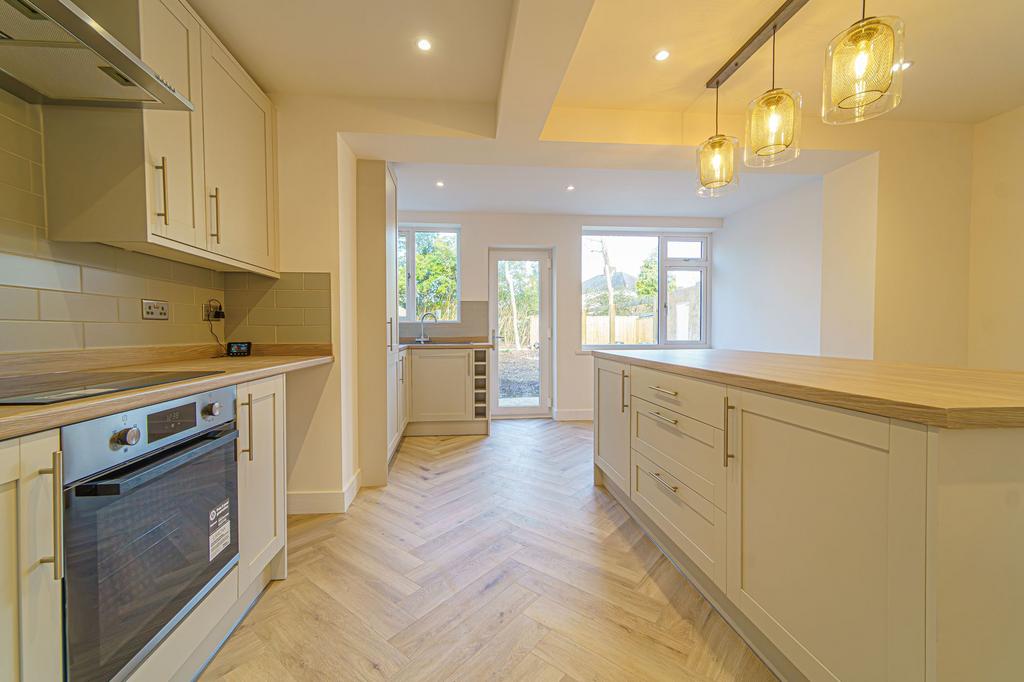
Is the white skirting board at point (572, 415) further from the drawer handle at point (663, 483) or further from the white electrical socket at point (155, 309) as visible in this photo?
the white electrical socket at point (155, 309)

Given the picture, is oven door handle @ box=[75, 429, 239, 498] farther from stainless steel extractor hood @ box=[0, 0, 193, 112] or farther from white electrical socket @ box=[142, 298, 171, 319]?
stainless steel extractor hood @ box=[0, 0, 193, 112]

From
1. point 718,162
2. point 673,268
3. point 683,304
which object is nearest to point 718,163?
point 718,162

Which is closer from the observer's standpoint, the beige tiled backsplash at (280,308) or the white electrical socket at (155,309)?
the white electrical socket at (155,309)

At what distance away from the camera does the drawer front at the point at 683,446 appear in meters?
1.33

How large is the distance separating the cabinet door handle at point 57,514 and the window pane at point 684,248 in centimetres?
529

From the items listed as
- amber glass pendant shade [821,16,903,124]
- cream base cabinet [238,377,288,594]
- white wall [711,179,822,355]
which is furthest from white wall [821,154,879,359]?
cream base cabinet [238,377,288,594]

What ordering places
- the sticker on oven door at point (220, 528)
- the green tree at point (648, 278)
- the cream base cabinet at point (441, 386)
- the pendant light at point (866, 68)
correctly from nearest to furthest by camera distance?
the sticker on oven door at point (220, 528), the pendant light at point (866, 68), the cream base cabinet at point (441, 386), the green tree at point (648, 278)

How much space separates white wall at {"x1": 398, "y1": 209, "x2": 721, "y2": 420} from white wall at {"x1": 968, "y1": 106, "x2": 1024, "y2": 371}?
9.28 ft

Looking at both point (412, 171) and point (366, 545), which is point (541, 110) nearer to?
point (412, 171)

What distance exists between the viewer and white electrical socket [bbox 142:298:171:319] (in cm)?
169

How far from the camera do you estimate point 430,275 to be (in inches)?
175

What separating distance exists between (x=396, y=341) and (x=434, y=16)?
2036mm

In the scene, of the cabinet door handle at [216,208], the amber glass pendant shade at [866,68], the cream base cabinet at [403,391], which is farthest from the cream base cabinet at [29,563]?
the cream base cabinet at [403,391]

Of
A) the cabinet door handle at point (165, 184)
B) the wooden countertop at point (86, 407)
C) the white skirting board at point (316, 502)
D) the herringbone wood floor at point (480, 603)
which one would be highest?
the cabinet door handle at point (165, 184)
